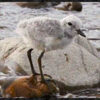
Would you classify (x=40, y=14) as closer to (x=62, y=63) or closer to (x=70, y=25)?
(x=62, y=63)

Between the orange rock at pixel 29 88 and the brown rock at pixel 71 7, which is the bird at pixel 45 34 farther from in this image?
the brown rock at pixel 71 7

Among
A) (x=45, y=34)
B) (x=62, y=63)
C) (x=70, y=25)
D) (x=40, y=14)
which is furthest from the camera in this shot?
(x=40, y=14)

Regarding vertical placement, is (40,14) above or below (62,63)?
below

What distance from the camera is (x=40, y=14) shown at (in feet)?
40.5

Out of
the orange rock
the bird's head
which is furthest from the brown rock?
the orange rock

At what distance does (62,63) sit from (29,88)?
1.29m

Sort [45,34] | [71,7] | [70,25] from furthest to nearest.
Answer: [71,7] → [70,25] → [45,34]

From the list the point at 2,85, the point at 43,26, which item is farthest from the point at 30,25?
the point at 2,85

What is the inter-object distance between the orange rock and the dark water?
3459 millimetres

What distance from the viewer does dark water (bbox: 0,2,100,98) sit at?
10077 mm

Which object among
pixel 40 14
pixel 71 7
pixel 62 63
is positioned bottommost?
pixel 71 7

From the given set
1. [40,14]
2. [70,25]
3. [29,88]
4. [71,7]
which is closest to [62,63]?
[70,25]

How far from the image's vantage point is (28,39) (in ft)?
19.0

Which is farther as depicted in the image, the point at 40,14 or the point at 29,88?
the point at 40,14
